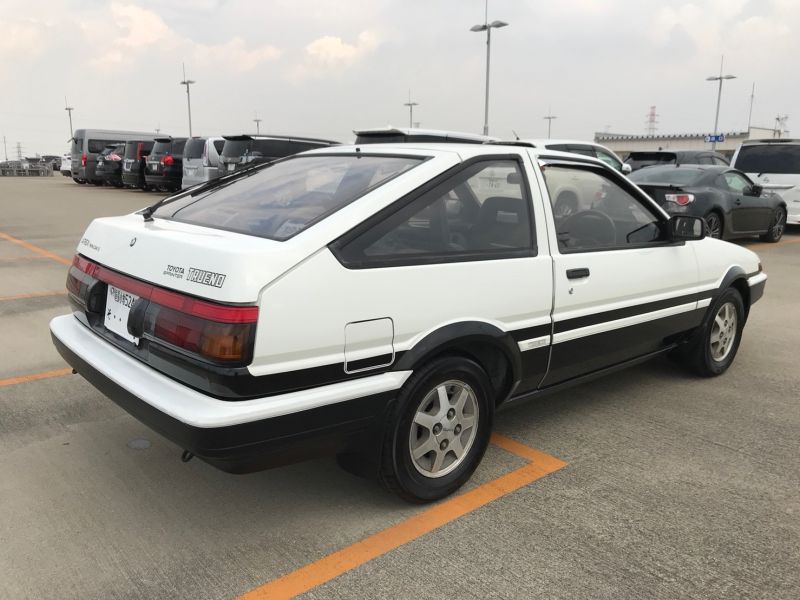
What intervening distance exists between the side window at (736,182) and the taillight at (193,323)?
10825 millimetres

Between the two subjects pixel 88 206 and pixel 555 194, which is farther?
pixel 88 206

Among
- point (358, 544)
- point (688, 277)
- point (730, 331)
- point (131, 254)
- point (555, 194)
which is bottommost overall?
point (358, 544)

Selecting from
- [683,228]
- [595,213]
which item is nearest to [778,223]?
[683,228]

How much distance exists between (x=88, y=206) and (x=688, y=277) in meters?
16.8

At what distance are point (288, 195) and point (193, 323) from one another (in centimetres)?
98

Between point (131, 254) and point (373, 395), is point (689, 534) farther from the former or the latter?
point (131, 254)

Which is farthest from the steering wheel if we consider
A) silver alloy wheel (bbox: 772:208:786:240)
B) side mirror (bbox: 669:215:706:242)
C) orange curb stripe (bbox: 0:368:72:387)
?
silver alloy wheel (bbox: 772:208:786:240)

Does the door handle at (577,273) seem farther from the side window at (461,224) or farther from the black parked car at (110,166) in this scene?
the black parked car at (110,166)

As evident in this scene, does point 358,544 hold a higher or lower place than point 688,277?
lower

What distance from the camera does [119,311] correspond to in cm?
290

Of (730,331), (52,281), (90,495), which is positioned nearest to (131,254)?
(90,495)

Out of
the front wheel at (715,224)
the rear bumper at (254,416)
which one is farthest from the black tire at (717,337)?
the front wheel at (715,224)

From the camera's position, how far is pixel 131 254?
284 centimetres

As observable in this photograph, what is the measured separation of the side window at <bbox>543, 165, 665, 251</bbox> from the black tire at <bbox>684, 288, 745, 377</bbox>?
32.2 inches
